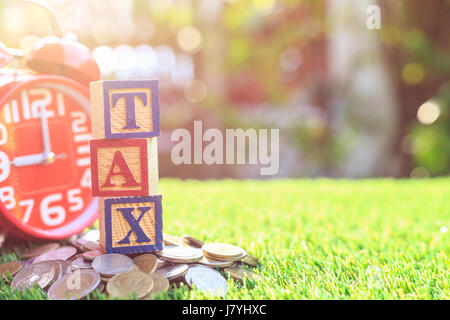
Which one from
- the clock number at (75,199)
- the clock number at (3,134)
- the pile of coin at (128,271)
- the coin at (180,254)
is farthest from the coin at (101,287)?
the clock number at (3,134)

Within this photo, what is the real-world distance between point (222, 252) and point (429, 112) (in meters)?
5.57

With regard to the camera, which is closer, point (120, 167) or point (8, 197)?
point (120, 167)

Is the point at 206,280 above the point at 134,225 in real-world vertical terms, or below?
below

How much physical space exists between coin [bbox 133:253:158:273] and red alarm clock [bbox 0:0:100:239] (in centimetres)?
55

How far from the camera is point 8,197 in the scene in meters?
1.86

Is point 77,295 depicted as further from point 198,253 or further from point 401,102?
Answer: point 401,102

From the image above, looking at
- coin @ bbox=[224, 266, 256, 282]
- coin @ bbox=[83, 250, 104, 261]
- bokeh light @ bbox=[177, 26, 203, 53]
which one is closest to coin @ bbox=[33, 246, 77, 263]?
coin @ bbox=[83, 250, 104, 261]

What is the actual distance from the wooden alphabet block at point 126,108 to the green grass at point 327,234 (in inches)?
23.3

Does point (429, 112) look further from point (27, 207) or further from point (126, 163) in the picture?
point (27, 207)

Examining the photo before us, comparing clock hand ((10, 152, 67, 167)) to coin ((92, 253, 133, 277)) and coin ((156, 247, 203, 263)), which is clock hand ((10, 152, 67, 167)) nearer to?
coin ((92, 253, 133, 277))

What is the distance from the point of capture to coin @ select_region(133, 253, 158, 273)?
1.58 metres

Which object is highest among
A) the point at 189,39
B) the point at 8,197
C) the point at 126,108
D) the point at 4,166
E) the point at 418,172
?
the point at 189,39

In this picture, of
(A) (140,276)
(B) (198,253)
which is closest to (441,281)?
(B) (198,253)

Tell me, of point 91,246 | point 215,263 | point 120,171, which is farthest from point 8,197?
point 215,263
